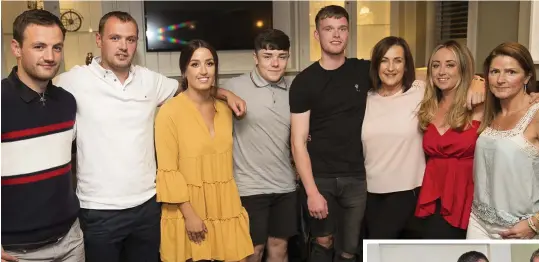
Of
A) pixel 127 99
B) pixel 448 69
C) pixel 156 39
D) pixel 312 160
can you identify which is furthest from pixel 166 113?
pixel 156 39

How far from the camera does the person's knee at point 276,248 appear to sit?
234cm

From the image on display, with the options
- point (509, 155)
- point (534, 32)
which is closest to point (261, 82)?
point (509, 155)

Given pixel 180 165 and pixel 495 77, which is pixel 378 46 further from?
pixel 180 165

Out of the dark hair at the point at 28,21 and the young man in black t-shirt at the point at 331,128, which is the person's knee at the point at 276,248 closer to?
the young man in black t-shirt at the point at 331,128

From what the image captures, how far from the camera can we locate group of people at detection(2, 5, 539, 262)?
1.70 meters

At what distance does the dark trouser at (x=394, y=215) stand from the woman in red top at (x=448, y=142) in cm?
6

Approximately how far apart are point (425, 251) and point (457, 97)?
1000mm

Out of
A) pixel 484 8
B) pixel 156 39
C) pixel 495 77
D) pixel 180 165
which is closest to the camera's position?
pixel 495 77

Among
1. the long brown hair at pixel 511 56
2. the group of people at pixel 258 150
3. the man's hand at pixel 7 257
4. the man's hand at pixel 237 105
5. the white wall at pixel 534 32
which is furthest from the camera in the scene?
the white wall at pixel 534 32

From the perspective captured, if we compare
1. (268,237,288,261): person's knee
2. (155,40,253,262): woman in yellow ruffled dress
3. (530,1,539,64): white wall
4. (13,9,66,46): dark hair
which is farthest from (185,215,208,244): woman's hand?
(530,1,539,64): white wall

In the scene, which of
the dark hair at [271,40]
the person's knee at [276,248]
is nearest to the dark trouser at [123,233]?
the person's knee at [276,248]

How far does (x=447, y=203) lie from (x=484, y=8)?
279 centimetres

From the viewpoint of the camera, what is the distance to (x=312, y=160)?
2281mm

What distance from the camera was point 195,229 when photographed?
1.99 metres
